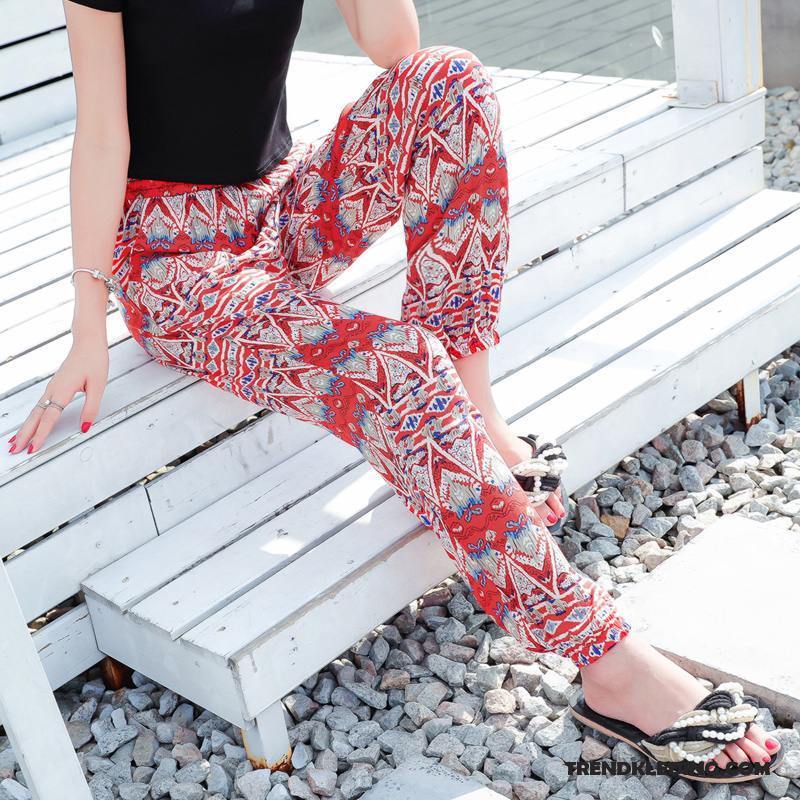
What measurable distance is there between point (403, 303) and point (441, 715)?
2.09ft

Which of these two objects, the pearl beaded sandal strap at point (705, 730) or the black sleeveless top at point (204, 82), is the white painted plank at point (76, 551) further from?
the pearl beaded sandal strap at point (705, 730)

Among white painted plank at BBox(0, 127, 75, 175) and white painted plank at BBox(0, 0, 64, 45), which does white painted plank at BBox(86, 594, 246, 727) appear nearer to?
white painted plank at BBox(0, 127, 75, 175)

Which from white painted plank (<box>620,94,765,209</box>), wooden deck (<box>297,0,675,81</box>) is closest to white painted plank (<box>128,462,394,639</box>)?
white painted plank (<box>620,94,765,209</box>)

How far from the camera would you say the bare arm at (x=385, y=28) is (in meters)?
1.96

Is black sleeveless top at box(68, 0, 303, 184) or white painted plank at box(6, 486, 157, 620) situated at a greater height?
black sleeveless top at box(68, 0, 303, 184)

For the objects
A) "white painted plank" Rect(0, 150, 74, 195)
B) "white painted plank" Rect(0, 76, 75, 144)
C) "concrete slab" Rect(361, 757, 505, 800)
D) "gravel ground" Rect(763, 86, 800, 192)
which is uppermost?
"white painted plank" Rect(0, 76, 75, 144)

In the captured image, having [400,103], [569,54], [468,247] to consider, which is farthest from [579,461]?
[569,54]

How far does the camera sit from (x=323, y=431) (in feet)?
7.17

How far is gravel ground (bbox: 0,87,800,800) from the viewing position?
1.70 meters

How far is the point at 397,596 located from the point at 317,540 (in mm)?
153

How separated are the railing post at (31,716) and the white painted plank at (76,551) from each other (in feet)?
1.39

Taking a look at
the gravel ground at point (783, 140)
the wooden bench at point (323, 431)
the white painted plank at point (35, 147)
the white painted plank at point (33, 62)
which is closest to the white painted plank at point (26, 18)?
the white painted plank at point (33, 62)

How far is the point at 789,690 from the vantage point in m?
1.70

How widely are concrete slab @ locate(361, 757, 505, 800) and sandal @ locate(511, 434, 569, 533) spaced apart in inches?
18.0
